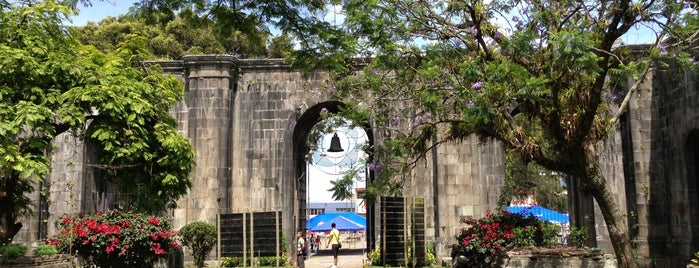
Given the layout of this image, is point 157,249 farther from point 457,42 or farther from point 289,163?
point 289,163

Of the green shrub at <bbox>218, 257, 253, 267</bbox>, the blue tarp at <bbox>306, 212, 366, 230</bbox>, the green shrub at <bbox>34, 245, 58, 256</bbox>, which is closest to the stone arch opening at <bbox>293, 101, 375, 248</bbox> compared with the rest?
the green shrub at <bbox>218, 257, 253, 267</bbox>

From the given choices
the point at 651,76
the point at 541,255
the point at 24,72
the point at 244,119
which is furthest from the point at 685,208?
the point at 24,72

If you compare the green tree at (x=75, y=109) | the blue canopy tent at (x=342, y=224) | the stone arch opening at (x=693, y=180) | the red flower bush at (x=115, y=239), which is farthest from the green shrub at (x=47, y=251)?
the blue canopy tent at (x=342, y=224)

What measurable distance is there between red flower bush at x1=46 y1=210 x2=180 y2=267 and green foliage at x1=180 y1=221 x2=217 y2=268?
4.29 m

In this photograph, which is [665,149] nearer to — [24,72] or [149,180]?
[149,180]

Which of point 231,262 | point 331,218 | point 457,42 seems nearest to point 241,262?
point 231,262

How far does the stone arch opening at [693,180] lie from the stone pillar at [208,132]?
12129 millimetres

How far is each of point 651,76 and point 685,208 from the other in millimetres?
3917

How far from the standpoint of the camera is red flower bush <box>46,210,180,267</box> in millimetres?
11688

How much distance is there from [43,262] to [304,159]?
10335mm

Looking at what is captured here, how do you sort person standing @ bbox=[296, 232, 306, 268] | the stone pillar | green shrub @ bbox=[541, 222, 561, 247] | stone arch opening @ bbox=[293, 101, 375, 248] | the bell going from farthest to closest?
1. the bell
2. stone arch opening @ bbox=[293, 101, 375, 248]
3. the stone pillar
4. person standing @ bbox=[296, 232, 306, 268]
5. green shrub @ bbox=[541, 222, 561, 247]

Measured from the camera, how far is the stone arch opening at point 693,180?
15.6m

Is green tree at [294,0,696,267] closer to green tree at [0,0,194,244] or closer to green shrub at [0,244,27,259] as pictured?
green tree at [0,0,194,244]

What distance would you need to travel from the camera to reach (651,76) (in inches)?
695
